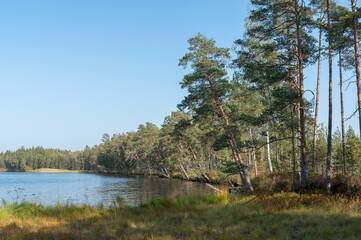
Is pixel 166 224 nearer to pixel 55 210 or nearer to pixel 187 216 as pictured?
pixel 187 216

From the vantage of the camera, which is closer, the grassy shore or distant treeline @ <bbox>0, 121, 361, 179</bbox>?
the grassy shore

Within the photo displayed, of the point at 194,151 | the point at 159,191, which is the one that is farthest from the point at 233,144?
the point at 194,151

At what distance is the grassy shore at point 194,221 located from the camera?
7.32 m

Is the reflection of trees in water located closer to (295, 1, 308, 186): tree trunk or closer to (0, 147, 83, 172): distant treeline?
(295, 1, 308, 186): tree trunk

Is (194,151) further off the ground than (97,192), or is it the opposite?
(194,151)

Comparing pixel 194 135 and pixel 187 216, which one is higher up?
pixel 194 135

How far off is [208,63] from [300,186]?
9077 mm

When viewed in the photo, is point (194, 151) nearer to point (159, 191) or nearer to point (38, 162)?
point (159, 191)

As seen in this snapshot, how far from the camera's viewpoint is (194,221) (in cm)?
919

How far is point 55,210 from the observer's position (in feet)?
36.9

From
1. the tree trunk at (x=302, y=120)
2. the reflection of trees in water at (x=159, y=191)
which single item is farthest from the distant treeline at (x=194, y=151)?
the reflection of trees in water at (x=159, y=191)

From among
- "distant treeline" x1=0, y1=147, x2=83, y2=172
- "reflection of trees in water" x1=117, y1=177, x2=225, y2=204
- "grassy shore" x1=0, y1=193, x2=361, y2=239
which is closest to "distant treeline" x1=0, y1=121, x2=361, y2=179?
"reflection of trees in water" x1=117, y1=177, x2=225, y2=204

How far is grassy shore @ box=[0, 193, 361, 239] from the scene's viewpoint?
7.32m

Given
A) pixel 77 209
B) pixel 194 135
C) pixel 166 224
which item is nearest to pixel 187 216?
pixel 166 224
